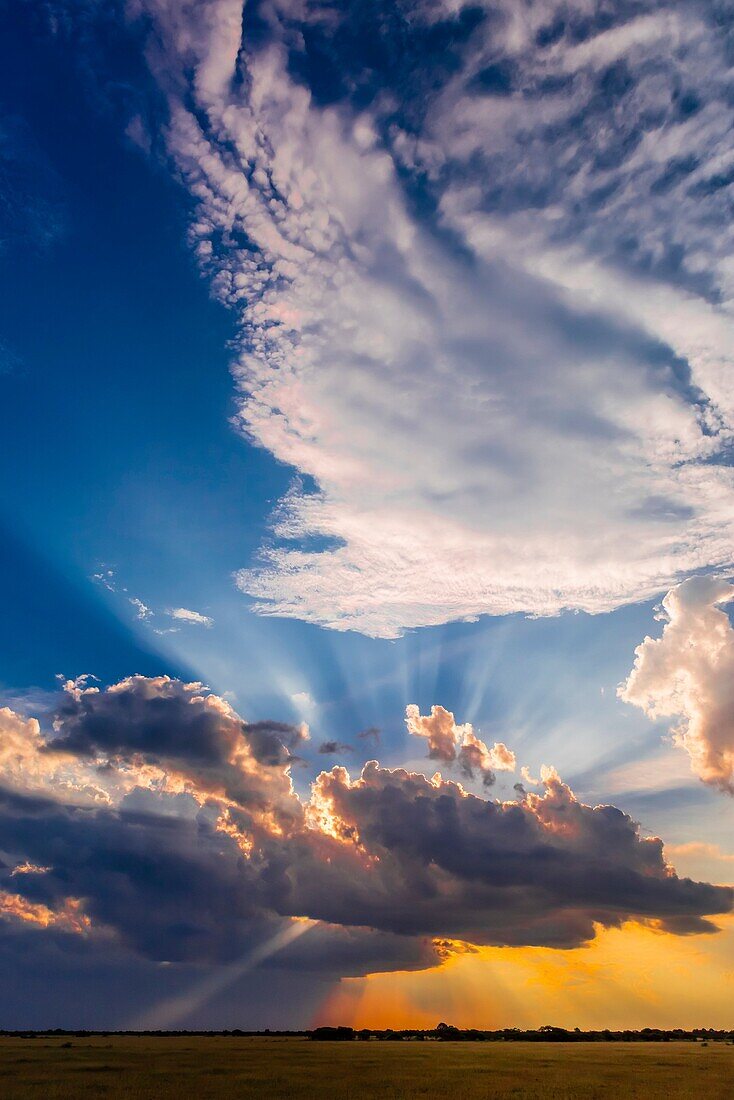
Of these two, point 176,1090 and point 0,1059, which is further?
point 0,1059

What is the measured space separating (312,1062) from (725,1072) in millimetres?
64292

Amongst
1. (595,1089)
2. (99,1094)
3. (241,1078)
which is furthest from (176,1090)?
(595,1089)

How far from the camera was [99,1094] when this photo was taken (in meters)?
73.6

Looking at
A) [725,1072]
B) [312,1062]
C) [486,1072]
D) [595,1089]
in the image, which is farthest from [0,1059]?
[725,1072]

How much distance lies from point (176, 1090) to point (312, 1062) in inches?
2247

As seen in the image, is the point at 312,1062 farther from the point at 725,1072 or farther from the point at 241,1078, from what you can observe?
the point at 725,1072

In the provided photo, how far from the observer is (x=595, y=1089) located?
8319cm

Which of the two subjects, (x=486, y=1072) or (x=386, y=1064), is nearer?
(x=486, y=1072)

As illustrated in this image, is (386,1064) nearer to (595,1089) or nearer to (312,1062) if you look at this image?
(312,1062)

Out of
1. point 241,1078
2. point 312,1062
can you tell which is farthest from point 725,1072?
point 241,1078

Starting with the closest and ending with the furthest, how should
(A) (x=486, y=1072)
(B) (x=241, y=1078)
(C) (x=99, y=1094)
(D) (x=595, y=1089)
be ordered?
(C) (x=99, y=1094), (D) (x=595, y=1089), (B) (x=241, y=1078), (A) (x=486, y=1072)

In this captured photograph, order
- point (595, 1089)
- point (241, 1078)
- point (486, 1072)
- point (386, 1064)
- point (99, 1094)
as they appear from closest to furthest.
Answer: point (99, 1094), point (595, 1089), point (241, 1078), point (486, 1072), point (386, 1064)

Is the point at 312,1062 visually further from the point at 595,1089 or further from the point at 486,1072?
the point at 595,1089

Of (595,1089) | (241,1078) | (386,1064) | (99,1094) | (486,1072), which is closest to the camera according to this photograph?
(99,1094)
